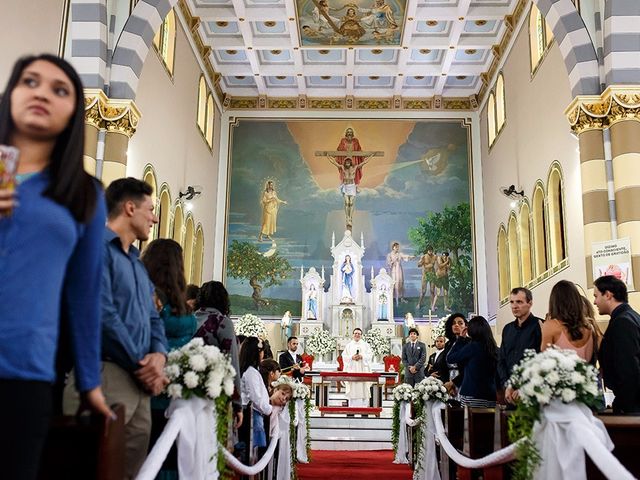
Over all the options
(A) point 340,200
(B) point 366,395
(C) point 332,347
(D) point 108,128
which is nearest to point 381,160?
(A) point 340,200

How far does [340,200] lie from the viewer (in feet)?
63.5

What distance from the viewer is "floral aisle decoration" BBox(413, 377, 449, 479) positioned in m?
6.39

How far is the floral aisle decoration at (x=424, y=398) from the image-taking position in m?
6.39

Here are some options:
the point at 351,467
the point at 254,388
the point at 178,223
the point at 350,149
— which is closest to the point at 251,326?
the point at 178,223

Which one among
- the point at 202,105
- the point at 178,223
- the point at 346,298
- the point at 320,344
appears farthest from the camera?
the point at 346,298

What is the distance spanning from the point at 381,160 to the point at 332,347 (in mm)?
5975

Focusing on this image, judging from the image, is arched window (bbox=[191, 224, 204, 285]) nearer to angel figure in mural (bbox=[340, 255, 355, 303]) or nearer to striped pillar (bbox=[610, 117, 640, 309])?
angel figure in mural (bbox=[340, 255, 355, 303])

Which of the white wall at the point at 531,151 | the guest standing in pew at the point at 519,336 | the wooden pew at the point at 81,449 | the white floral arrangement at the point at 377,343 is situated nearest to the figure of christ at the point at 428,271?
the white wall at the point at 531,151

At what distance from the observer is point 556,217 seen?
41.9ft

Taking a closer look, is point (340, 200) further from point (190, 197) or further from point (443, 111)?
point (190, 197)

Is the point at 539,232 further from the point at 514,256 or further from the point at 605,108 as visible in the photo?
the point at 605,108

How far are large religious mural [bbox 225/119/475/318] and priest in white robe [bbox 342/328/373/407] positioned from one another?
4.26m

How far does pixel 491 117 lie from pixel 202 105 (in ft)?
25.9

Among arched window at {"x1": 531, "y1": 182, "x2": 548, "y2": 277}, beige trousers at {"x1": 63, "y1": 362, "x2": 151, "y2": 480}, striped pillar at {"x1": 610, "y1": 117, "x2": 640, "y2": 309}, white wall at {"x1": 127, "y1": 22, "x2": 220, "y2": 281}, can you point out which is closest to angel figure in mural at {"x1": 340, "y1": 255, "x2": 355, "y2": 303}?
white wall at {"x1": 127, "y1": 22, "x2": 220, "y2": 281}
